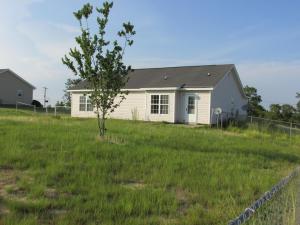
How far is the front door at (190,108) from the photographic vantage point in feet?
83.4

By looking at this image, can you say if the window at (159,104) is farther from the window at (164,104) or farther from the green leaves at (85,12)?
the green leaves at (85,12)

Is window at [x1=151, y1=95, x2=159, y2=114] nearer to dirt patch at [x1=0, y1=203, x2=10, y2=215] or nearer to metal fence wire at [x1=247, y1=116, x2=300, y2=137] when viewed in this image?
metal fence wire at [x1=247, y1=116, x2=300, y2=137]

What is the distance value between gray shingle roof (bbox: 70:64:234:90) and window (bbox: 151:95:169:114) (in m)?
0.79

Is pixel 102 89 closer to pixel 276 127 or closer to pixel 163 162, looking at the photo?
pixel 163 162

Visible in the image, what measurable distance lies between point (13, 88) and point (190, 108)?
92.4 feet

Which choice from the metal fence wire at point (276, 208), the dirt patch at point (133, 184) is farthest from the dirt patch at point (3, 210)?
the metal fence wire at point (276, 208)

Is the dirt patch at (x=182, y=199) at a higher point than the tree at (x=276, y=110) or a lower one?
lower

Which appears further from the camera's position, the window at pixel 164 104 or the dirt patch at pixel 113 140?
the window at pixel 164 104

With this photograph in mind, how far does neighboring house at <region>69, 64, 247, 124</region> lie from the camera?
25.2 meters

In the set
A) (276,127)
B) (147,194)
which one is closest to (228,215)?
(147,194)

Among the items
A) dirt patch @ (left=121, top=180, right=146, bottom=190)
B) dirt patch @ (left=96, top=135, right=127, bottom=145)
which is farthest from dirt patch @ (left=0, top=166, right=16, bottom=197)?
dirt patch @ (left=96, top=135, right=127, bottom=145)

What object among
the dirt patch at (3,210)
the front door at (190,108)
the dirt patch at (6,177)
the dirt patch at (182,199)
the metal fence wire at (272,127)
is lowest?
the dirt patch at (182,199)

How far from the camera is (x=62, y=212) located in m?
5.45

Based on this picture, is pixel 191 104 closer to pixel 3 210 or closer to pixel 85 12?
pixel 85 12
